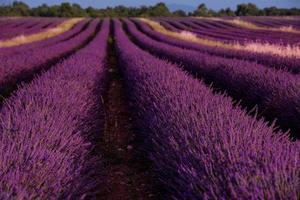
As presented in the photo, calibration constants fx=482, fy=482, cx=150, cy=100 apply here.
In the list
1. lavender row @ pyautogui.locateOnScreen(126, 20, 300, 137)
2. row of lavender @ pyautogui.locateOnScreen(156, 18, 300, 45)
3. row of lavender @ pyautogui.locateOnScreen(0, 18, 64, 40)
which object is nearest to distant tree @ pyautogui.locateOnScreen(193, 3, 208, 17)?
row of lavender @ pyautogui.locateOnScreen(0, 18, 64, 40)

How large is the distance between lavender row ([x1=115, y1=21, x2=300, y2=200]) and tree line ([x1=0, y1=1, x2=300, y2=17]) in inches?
3008

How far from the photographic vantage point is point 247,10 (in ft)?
312

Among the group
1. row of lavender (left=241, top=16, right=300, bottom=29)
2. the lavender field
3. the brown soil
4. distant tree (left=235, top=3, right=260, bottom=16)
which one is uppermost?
the lavender field

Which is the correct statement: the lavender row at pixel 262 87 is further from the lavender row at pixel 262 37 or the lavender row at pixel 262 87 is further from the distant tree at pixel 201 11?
the distant tree at pixel 201 11

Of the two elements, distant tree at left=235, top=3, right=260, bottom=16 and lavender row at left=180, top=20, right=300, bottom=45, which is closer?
lavender row at left=180, top=20, right=300, bottom=45

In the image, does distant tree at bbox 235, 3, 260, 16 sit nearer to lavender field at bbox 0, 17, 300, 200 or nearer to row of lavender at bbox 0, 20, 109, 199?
lavender field at bbox 0, 17, 300, 200

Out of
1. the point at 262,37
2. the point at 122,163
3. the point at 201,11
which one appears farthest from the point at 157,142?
the point at 201,11

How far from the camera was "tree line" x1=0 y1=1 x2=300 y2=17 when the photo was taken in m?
82.8

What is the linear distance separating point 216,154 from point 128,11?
297 ft

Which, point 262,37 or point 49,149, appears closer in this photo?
point 49,149

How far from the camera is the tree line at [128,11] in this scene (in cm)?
8275

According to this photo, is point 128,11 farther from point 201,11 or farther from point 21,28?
point 21,28

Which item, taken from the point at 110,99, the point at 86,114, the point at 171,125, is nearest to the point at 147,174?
the point at 171,125

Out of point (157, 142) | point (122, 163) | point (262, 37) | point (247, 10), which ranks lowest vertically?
point (247, 10)
